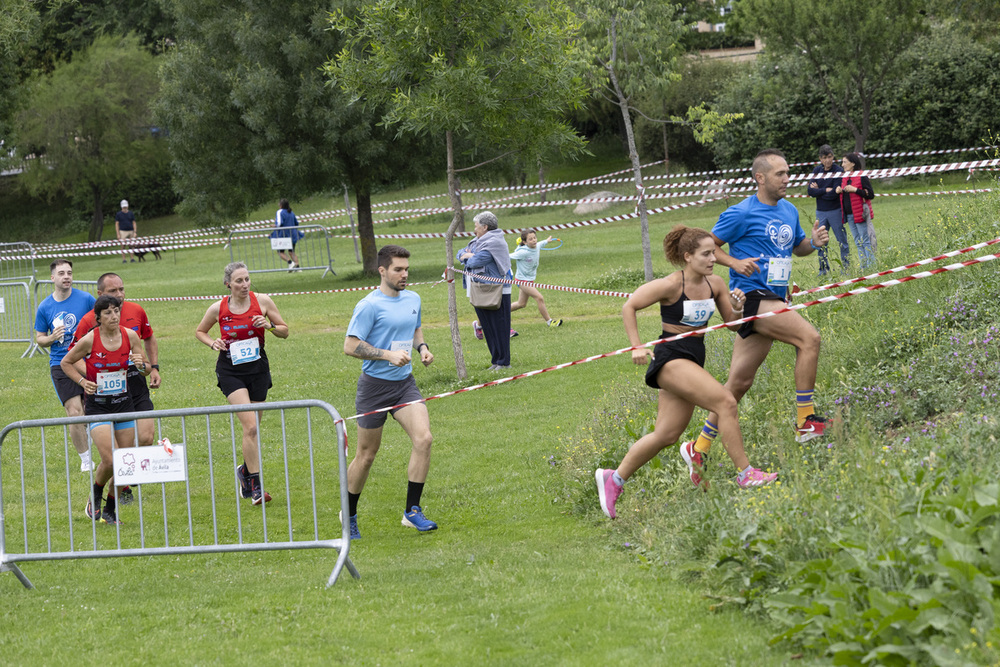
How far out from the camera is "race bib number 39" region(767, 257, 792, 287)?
24.8ft

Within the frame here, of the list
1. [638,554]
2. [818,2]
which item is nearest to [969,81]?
[818,2]

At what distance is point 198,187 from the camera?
2631cm

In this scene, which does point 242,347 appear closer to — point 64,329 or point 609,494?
point 64,329

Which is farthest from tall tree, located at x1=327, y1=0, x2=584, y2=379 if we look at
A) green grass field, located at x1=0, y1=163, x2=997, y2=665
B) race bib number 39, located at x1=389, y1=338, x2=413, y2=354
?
race bib number 39, located at x1=389, y1=338, x2=413, y2=354

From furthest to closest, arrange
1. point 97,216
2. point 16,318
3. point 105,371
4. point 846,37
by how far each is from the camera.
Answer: point 97,216 < point 846,37 < point 16,318 < point 105,371

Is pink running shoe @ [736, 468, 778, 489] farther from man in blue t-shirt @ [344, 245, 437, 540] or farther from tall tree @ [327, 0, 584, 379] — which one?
tall tree @ [327, 0, 584, 379]

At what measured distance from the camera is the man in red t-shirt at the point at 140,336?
352 inches

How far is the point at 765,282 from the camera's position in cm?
759

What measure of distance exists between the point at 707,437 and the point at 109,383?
4.77m

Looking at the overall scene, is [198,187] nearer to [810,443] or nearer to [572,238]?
[572,238]

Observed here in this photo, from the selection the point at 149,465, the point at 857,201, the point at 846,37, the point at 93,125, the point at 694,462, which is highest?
the point at 93,125

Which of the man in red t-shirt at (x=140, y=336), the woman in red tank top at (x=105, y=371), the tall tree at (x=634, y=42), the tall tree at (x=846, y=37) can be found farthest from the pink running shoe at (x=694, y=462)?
the tall tree at (x=846, y=37)

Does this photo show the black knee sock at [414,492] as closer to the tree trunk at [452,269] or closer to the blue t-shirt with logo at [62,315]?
the blue t-shirt with logo at [62,315]

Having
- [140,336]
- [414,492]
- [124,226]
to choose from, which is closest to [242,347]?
[140,336]
